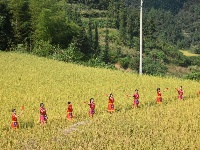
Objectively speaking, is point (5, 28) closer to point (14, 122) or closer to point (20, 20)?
point (20, 20)

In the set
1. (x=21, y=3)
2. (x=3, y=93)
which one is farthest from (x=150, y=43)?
(x=3, y=93)

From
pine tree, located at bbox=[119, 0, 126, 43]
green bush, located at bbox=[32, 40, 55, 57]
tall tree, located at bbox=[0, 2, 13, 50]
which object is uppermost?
tall tree, located at bbox=[0, 2, 13, 50]

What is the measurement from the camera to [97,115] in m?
16.8

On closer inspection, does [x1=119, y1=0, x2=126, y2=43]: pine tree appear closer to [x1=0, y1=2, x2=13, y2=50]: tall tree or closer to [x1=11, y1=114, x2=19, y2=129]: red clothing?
[x1=0, y1=2, x2=13, y2=50]: tall tree

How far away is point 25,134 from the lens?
1323 cm

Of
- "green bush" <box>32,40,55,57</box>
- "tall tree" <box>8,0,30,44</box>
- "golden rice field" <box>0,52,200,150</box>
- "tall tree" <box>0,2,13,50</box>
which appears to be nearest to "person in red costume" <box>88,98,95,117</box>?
"golden rice field" <box>0,52,200,150</box>

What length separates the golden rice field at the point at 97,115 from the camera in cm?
Answer: 1205

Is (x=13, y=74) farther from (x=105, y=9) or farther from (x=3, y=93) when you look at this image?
(x=105, y=9)

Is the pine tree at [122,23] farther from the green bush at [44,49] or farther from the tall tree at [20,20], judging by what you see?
the green bush at [44,49]

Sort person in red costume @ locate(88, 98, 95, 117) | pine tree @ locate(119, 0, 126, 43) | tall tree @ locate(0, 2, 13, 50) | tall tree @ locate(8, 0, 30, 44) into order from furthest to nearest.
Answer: pine tree @ locate(119, 0, 126, 43), tall tree @ locate(8, 0, 30, 44), tall tree @ locate(0, 2, 13, 50), person in red costume @ locate(88, 98, 95, 117)

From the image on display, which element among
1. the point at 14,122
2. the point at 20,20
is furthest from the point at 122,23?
the point at 14,122

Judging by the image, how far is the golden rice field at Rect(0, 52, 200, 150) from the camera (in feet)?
39.5

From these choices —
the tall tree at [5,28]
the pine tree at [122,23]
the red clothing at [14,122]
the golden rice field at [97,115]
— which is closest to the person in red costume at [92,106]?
the golden rice field at [97,115]

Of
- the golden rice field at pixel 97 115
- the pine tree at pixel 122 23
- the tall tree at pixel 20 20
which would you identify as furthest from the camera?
the pine tree at pixel 122 23
